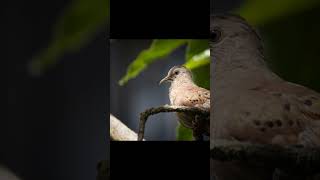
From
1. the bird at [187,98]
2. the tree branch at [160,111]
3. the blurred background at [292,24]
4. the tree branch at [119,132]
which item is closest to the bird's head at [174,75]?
the bird at [187,98]

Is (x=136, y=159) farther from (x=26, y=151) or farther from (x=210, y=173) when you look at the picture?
(x=26, y=151)

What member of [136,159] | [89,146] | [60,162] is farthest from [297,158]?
[60,162]

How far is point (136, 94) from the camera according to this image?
1.81 meters

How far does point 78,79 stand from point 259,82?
723 millimetres

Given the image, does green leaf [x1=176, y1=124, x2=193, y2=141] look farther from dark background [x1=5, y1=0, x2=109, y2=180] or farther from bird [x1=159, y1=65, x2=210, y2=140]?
dark background [x1=5, y1=0, x2=109, y2=180]

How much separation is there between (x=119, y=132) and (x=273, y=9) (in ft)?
5.24

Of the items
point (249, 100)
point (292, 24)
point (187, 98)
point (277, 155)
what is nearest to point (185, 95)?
point (187, 98)

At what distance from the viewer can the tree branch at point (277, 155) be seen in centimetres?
129

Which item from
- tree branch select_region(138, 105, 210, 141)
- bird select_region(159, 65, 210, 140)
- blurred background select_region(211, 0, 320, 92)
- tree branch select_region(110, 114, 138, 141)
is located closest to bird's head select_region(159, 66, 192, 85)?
bird select_region(159, 65, 210, 140)

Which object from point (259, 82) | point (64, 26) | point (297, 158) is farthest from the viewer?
point (259, 82)

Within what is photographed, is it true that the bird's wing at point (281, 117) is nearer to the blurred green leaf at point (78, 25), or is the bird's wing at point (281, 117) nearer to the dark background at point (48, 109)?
the dark background at point (48, 109)

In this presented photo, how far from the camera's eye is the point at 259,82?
68.7 inches

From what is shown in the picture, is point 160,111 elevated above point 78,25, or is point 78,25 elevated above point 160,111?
point 78,25

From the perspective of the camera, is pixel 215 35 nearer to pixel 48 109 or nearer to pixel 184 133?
pixel 184 133
